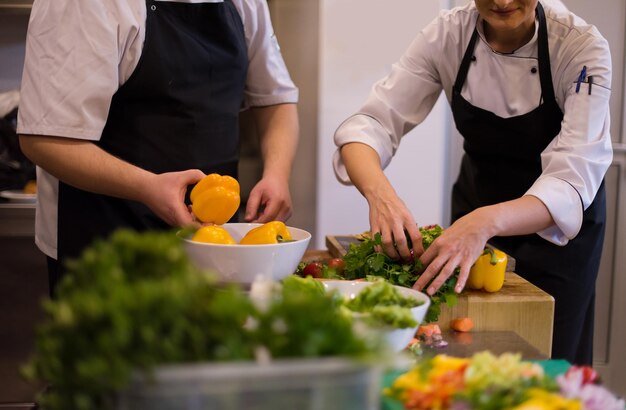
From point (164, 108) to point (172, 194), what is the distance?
1.14 feet

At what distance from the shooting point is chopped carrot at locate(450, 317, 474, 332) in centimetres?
150

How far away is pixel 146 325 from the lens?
703mm

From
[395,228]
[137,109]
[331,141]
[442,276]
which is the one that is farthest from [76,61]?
[331,141]

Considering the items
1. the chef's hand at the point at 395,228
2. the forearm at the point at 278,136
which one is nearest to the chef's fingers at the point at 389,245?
the chef's hand at the point at 395,228

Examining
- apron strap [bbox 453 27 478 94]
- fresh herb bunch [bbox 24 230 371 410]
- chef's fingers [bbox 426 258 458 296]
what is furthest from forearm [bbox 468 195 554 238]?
fresh herb bunch [bbox 24 230 371 410]

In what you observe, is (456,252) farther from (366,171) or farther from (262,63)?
(262,63)

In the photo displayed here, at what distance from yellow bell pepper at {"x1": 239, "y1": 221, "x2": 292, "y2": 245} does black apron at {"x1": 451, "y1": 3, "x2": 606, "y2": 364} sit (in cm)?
75

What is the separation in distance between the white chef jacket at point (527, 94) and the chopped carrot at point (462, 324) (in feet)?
1.08

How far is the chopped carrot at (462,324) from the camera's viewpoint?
1.50 meters

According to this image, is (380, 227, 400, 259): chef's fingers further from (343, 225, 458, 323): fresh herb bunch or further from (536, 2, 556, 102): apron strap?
(536, 2, 556, 102): apron strap

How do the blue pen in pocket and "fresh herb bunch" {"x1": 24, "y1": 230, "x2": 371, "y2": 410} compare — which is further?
the blue pen in pocket

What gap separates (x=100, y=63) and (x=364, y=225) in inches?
61.4

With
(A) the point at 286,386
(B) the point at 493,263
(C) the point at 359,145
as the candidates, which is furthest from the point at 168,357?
(C) the point at 359,145

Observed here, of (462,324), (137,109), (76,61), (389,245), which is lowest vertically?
(462,324)
